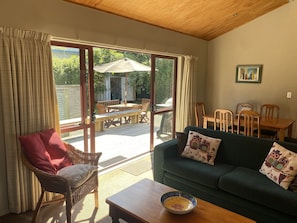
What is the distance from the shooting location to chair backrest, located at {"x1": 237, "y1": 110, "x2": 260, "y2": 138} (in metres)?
3.77

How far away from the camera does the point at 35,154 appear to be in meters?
2.29

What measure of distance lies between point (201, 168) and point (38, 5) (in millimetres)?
2659

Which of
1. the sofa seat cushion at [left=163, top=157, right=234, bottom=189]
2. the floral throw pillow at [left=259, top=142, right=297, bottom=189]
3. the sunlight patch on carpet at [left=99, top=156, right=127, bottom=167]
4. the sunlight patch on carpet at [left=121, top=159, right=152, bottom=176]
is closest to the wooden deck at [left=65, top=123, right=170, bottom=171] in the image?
the sunlight patch on carpet at [left=99, top=156, right=127, bottom=167]

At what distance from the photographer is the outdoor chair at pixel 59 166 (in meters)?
2.12

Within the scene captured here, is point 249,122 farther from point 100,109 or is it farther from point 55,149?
point 100,109

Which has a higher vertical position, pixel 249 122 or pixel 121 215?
pixel 249 122

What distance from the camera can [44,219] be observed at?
95.3 inches

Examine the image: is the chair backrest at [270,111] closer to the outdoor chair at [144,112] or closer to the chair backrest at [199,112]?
the chair backrest at [199,112]

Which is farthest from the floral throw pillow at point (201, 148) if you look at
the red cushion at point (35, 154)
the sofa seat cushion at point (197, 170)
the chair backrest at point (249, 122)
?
the red cushion at point (35, 154)

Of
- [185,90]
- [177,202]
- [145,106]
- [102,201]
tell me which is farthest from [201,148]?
[145,106]

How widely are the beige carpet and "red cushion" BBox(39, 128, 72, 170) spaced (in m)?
0.54

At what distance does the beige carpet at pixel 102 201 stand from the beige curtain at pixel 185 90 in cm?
149

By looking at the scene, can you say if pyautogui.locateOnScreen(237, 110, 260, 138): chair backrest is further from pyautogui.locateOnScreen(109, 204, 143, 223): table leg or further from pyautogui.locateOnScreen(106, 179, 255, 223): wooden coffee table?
pyautogui.locateOnScreen(109, 204, 143, 223): table leg

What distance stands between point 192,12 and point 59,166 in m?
3.20
